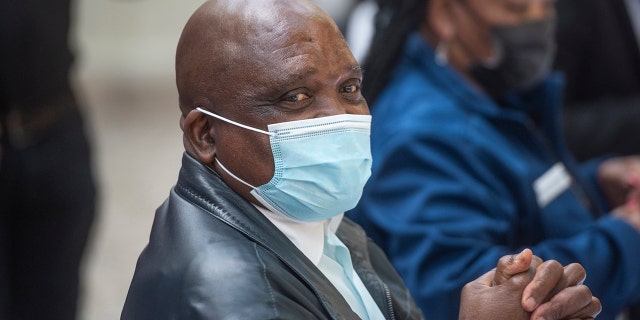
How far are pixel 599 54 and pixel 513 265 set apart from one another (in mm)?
2262

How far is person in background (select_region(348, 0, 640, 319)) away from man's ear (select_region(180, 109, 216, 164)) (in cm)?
96

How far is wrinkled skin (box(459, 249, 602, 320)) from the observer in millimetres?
1635

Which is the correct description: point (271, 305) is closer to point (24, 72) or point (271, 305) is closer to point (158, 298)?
point (158, 298)

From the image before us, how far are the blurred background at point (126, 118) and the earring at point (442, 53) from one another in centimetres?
95

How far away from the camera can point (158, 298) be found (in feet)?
5.16

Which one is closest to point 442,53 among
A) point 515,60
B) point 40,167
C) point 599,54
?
point 515,60

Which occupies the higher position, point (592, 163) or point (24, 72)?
point (24, 72)

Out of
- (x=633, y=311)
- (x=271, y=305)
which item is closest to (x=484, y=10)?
(x=633, y=311)

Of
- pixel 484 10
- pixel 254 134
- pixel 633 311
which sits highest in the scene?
pixel 254 134

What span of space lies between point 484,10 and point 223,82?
1.48 meters

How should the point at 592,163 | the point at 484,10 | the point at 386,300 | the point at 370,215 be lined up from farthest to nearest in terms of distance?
the point at 592,163 → the point at 484,10 → the point at 370,215 → the point at 386,300

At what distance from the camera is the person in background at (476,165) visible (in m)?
2.57

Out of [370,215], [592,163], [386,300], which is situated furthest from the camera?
[592,163]

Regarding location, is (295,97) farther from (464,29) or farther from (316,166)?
(464,29)
